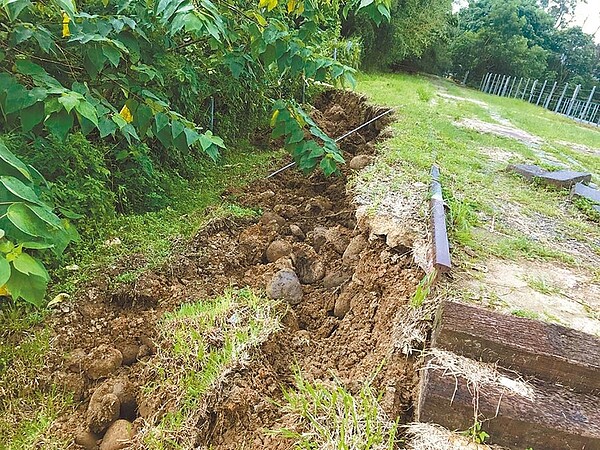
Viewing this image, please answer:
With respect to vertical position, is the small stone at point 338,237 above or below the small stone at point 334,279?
above

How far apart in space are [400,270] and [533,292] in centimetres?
59

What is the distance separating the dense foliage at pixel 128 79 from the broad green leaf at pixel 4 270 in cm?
12

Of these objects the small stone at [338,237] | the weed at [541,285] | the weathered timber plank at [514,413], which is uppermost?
the weed at [541,285]

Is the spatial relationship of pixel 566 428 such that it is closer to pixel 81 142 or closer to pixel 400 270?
pixel 400 270

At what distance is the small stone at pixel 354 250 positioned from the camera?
2.61 m

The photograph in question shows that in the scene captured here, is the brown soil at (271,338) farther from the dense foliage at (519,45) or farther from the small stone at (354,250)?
the dense foliage at (519,45)

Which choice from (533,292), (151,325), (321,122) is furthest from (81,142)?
(321,122)

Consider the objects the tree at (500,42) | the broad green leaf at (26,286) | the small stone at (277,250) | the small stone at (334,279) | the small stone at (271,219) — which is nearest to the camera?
the broad green leaf at (26,286)

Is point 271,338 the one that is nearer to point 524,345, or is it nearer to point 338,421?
point 338,421

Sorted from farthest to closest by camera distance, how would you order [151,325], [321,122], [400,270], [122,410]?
[321,122] → [151,325] → [400,270] → [122,410]

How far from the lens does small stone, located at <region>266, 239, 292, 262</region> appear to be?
9.43 feet

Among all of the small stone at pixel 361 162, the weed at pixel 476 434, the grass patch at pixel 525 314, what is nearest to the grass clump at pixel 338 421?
the weed at pixel 476 434

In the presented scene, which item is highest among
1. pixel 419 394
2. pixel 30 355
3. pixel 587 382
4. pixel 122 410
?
pixel 587 382

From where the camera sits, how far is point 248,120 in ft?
16.5
